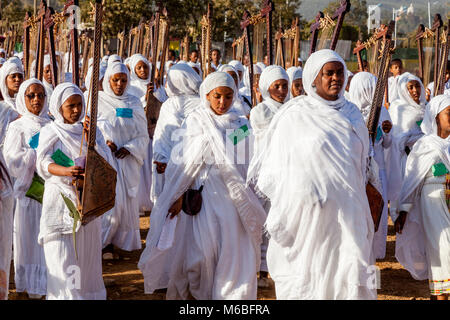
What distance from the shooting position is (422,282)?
696 centimetres

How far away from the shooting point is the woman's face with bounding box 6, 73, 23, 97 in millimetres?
7672

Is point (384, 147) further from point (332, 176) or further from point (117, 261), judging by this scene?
point (332, 176)

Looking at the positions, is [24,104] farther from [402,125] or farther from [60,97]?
[402,125]

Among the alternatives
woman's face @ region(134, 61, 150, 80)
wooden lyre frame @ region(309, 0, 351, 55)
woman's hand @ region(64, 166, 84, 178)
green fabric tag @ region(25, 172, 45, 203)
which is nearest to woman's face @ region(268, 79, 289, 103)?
wooden lyre frame @ region(309, 0, 351, 55)

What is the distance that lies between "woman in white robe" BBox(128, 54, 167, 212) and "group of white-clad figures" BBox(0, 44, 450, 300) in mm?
2744

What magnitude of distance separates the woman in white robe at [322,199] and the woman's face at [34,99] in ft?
8.22

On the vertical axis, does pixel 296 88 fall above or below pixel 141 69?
below

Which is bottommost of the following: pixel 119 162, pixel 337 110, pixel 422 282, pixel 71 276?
pixel 422 282

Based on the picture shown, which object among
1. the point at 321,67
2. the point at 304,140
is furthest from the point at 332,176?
the point at 321,67

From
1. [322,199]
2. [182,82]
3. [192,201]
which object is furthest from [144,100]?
[322,199]

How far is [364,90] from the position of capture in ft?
25.6

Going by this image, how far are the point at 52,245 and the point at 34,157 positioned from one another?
37.0 inches

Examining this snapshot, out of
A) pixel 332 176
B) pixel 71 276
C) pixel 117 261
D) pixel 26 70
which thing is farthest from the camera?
pixel 26 70

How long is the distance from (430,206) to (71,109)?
2.85 meters
